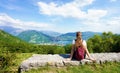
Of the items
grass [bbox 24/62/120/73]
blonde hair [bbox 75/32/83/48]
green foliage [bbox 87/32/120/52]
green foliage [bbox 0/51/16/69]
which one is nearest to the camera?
grass [bbox 24/62/120/73]

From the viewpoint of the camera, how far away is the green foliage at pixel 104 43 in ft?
119

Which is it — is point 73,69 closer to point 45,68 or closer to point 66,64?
point 66,64

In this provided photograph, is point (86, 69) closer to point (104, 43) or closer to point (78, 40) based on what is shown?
point (78, 40)

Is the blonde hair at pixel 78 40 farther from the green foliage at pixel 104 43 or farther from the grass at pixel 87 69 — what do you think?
the green foliage at pixel 104 43

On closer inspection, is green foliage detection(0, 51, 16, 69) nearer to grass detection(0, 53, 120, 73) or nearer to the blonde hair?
grass detection(0, 53, 120, 73)

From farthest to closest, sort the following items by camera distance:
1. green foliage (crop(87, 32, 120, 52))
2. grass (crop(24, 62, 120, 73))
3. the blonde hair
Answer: green foliage (crop(87, 32, 120, 52)), the blonde hair, grass (crop(24, 62, 120, 73))

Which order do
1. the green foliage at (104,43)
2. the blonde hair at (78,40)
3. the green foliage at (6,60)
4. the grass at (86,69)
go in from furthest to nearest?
the green foliage at (104,43) → the green foliage at (6,60) → the blonde hair at (78,40) → the grass at (86,69)

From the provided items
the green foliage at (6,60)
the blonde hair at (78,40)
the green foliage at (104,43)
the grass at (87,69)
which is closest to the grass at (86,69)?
the grass at (87,69)

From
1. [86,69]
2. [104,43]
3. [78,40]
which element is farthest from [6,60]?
[104,43]

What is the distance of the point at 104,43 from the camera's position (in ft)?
129

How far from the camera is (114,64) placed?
12.4 metres

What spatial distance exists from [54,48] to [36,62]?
2498 cm

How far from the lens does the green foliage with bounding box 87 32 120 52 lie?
36.2m

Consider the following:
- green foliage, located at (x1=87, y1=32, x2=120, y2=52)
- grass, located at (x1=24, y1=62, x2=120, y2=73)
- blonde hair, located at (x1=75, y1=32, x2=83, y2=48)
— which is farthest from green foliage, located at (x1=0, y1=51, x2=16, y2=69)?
green foliage, located at (x1=87, y1=32, x2=120, y2=52)
